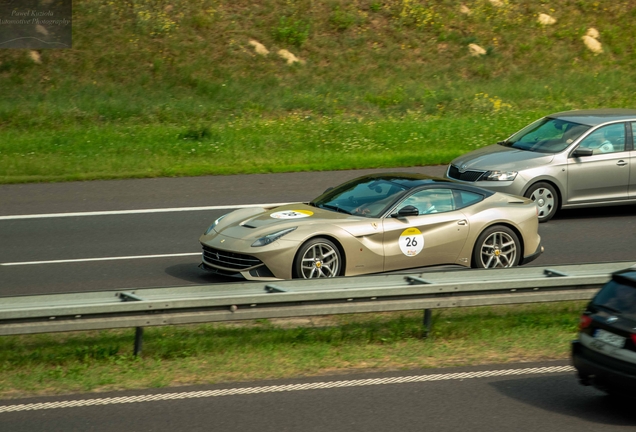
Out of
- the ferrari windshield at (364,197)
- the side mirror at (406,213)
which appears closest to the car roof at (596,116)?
the ferrari windshield at (364,197)

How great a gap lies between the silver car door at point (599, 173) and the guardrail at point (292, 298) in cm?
580

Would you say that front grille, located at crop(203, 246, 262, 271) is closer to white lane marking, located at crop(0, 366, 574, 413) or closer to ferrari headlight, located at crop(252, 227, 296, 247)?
ferrari headlight, located at crop(252, 227, 296, 247)

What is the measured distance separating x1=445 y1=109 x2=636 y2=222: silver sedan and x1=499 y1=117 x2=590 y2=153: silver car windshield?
0.06 feet

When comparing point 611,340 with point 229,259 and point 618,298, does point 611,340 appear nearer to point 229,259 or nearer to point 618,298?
point 618,298

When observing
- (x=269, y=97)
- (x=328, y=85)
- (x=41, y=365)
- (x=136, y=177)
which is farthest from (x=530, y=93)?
(x=41, y=365)

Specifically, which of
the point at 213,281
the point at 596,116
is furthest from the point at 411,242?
the point at 596,116

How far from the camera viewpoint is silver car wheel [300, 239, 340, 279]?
1048cm

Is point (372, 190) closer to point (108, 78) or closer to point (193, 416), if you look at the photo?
point (193, 416)

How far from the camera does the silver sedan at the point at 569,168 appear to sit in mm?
14758

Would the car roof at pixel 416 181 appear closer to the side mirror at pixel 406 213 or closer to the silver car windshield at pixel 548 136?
the side mirror at pixel 406 213

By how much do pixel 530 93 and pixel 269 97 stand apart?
7.76 m

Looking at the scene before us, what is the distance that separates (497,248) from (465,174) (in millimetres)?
3758

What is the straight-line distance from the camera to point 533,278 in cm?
873

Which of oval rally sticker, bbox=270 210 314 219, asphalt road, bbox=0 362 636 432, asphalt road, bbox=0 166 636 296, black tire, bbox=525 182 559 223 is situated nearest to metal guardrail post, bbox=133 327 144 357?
asphalt road, bbox=0 362 636 432
